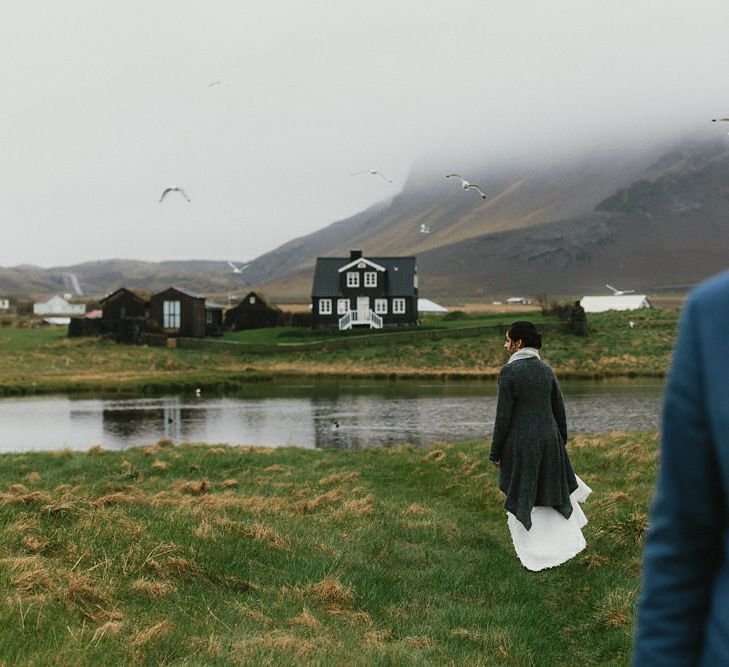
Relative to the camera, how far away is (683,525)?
2584 millimetres

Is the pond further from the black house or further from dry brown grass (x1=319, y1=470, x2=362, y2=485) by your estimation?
the black house

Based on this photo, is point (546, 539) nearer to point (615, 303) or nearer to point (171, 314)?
point (171, 314)

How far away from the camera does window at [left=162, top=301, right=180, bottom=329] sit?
300 ft

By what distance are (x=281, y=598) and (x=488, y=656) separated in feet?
6.97

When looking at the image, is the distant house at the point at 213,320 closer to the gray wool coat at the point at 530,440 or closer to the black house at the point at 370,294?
the black house at the point at 370,294

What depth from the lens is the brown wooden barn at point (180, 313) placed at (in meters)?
91.1

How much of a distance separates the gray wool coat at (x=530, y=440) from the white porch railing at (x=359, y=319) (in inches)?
3195

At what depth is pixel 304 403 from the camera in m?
46.7

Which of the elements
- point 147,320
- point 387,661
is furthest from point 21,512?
point 147,320

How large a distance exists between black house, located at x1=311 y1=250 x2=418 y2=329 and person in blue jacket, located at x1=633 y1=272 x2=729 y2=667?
91957 millimetres

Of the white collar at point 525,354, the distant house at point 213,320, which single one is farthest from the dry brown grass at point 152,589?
the distant house at point 213,320

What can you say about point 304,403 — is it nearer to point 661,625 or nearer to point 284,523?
point 284,523

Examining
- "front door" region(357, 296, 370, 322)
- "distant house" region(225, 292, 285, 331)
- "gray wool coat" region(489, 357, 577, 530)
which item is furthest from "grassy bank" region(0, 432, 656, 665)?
"distant house" region(225, 292, 285, 331)

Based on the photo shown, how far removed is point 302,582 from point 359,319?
85.2m
